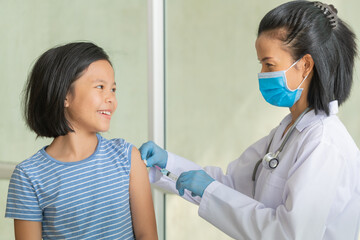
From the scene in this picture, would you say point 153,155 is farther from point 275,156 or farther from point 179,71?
point 179,71

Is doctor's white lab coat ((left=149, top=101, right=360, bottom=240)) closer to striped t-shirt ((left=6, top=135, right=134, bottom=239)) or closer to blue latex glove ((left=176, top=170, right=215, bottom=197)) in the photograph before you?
blue latex glove ((left=176, top=170, right=215, bottom=197))

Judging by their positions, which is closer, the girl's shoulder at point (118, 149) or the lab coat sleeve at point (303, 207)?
the lab coat sleeve at point (303, 207)

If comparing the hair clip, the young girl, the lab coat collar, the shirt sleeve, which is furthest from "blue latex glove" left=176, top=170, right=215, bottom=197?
the hair clip

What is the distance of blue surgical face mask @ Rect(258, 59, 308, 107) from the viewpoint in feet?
5.12

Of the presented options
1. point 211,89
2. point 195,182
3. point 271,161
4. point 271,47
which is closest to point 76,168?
point 195,182

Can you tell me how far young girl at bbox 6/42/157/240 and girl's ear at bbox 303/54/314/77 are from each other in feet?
2.00

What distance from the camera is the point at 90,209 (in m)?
1.49

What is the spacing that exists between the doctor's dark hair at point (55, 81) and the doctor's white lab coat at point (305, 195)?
0.53 metres

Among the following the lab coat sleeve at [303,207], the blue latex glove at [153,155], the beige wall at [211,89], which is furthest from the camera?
the beige wall at [211,89]

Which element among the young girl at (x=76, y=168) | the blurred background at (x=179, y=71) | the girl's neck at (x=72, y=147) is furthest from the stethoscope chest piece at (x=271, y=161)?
the blurred background at (x=179, y=71)

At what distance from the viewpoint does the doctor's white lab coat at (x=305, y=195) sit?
142 cm

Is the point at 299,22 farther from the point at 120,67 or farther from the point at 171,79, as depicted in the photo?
the point at 120,67

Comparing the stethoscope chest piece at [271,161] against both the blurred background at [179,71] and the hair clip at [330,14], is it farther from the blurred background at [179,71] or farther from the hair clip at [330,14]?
the blurred background at [179,71]

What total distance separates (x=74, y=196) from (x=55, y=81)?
0.35 metres
